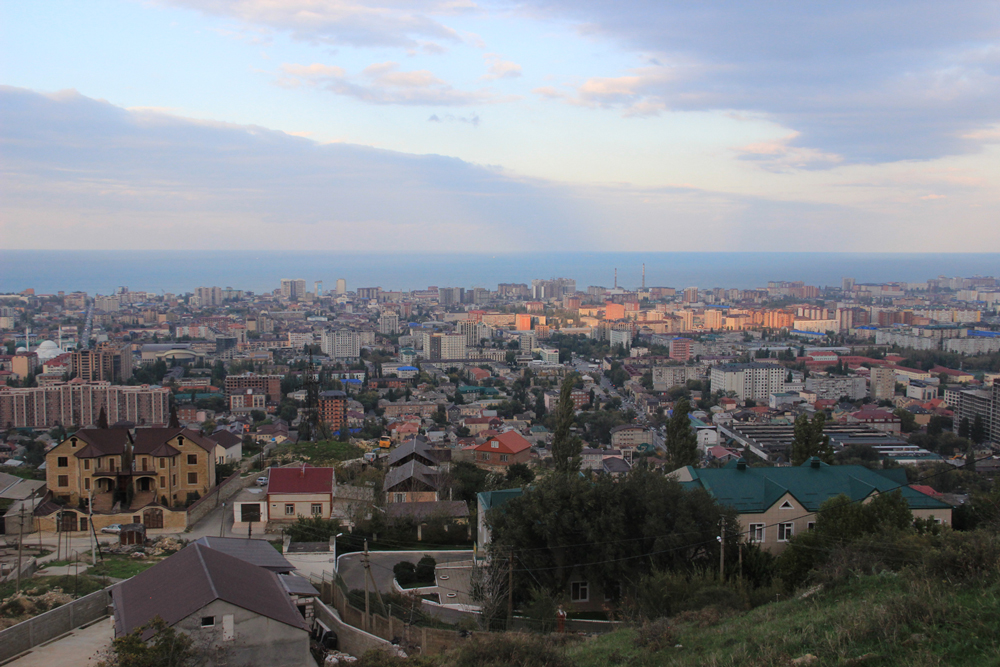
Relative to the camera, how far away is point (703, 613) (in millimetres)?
4793

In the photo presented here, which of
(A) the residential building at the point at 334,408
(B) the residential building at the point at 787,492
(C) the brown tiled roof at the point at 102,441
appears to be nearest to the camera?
(B) the residential building at the point at 787,492

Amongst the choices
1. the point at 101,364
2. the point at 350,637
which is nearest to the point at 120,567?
the point at 350,637

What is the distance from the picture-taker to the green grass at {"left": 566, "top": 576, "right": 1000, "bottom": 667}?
3.40 meters

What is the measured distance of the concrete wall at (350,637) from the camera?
5512 mm

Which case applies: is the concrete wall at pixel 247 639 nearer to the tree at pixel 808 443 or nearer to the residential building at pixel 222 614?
the residential building at pixel 222 614

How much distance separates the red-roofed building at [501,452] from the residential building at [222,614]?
9193mm

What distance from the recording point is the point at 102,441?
938 centimetres

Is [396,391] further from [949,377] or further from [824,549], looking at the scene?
[824,549]

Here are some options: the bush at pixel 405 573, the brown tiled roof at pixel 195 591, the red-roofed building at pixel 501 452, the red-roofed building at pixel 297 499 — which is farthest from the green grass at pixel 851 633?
the red-roofed building at pixel 501 452

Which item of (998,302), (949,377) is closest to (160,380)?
(949,377)

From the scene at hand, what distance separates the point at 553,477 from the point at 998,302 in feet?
287

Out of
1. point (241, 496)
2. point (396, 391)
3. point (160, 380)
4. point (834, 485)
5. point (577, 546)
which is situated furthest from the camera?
point (160, 380)

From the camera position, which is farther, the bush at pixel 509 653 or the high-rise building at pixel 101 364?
the high-rise building at pixel 101 364

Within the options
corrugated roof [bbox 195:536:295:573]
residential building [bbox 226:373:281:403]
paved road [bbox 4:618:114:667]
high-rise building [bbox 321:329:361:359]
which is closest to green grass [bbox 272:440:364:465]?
corrugated roof [bbox 195:536:295:573]
